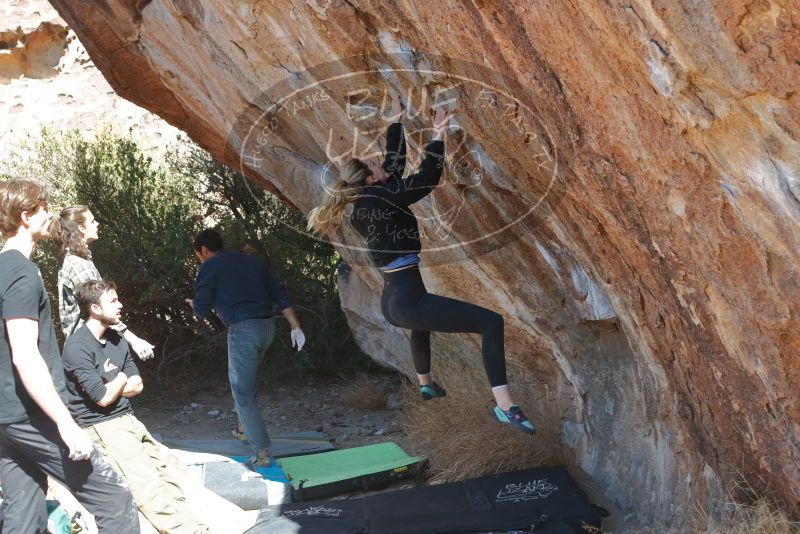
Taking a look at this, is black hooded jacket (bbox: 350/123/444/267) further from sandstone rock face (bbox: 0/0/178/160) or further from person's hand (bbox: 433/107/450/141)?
sandstone rock face (bbox: 0/0/178/160)

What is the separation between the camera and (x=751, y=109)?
9.80 ft

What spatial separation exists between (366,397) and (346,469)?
8.09 feet

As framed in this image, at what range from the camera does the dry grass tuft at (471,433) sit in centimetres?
610

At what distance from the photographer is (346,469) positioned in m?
6.49

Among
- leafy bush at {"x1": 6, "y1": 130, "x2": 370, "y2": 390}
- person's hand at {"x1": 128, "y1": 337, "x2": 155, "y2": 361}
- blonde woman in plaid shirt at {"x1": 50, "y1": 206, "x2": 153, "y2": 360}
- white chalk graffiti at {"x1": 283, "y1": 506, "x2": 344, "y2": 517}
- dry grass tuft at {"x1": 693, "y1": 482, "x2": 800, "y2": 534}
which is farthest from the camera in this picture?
leafy bush at {"x1": 6, "y1": 130, "x2": 370, "y2": 390}

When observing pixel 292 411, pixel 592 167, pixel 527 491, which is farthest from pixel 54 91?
pixel 592 167

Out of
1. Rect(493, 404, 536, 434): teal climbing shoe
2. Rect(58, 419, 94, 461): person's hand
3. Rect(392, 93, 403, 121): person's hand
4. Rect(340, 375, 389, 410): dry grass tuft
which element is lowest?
Rect(340, 375, 389, 410): dry grass tuft

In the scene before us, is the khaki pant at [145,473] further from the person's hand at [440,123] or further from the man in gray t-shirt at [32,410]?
the person's hand at [440,123]

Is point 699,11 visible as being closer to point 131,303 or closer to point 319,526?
point 319,526

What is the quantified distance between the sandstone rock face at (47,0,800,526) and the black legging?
694 millimetres

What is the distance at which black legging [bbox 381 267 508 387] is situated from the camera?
443 cm

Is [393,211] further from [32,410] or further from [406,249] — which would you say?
[32,410]

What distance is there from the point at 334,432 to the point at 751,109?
19.8 feet

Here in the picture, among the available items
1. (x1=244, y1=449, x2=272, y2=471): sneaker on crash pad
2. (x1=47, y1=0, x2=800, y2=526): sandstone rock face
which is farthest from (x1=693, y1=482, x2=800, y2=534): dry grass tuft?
(x1=244, y1=449, x2=272, y2=471): sneaker on crash pad
